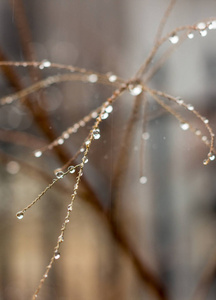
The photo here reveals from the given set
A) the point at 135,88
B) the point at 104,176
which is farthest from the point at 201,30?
the point at 104,176

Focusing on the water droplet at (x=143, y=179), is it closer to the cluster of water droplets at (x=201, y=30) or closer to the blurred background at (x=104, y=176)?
the blurred background at (x=104, y=176)

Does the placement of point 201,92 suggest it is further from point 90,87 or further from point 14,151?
point 14,151

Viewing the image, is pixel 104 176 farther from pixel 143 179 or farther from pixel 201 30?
pixel 201 30

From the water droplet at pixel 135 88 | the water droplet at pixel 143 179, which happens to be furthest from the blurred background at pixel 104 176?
the water droplet at pixel 135 88

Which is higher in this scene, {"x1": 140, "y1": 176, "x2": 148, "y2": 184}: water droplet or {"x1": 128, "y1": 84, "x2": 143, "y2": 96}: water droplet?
{"x1": 140, "y1": 176, "x2": 148, "y2": 184}: water droplet

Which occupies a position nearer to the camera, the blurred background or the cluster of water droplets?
the cluster of water droplets

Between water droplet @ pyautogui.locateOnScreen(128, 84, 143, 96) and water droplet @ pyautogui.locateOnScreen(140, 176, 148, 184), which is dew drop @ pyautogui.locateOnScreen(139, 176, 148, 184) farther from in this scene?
water droplet @ pyautogui.locateOnScreen(128, 84, 143, 96)

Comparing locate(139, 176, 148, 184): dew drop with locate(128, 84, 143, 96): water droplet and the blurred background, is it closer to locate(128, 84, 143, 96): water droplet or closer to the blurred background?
the blurred background

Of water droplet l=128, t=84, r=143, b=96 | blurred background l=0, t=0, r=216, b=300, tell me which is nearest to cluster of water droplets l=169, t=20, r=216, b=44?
water droplet l=128, t=84, r=143, b=96
